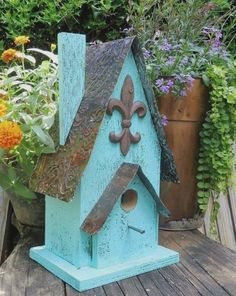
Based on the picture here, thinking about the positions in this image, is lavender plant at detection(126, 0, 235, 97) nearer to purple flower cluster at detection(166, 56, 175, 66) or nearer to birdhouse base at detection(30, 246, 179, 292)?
purple flower cluster at detection(166, 56, 175, 66)

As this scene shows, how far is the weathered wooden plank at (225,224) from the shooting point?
215cm

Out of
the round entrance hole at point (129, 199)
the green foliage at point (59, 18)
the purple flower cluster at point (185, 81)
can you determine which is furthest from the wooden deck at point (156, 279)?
the green foliage at point (59, 18)

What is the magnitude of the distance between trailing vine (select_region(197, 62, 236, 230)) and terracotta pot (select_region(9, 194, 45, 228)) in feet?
2.25

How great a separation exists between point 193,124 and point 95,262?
812mm

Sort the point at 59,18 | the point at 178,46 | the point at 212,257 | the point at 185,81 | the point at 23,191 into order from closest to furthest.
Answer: the point at 23,191 → the point at 212,257 → the point at 185,81 → the point at 178,46 → the point at 59,18

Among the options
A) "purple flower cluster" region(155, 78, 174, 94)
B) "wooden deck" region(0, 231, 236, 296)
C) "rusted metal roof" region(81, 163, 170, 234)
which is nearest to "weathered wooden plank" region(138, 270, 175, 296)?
"wooden deck" region(0, 231, 236, 296)

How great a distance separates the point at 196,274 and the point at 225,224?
87 cm

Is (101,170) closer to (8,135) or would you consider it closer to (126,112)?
(126,112)

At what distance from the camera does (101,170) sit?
1.25 meters

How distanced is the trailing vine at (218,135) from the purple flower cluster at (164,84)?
0.19m

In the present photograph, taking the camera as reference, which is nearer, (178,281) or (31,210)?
(178,281)

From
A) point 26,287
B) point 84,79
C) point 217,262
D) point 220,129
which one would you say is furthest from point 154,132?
point 26,287

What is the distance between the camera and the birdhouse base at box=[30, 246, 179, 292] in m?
1.20

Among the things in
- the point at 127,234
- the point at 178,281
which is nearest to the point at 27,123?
the point at 127,234
